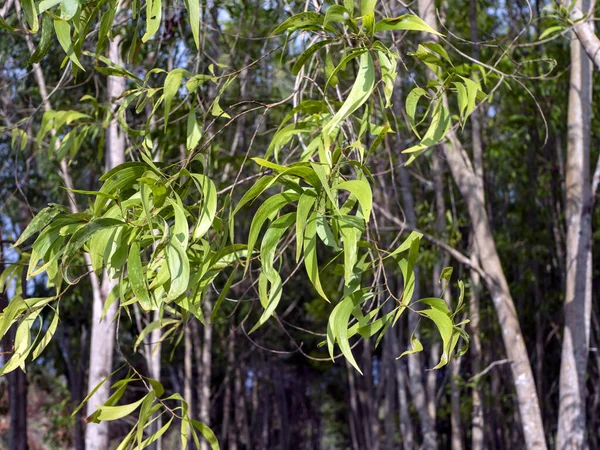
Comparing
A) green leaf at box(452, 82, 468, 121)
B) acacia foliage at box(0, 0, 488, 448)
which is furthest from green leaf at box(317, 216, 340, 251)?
green leaf at box(452, 82, 468, 121)

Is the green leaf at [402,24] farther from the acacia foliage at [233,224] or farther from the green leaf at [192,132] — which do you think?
the green leaf at [192,132]

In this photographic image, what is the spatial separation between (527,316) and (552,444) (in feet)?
11.1

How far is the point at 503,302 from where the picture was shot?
3793mm

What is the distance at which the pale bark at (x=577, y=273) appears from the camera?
3.65 metres

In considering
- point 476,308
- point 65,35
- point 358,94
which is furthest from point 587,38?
point 476,308

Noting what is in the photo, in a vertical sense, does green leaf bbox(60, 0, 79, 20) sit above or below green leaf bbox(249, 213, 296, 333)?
above

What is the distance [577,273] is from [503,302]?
1.31ft

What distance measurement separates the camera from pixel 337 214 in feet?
4.11

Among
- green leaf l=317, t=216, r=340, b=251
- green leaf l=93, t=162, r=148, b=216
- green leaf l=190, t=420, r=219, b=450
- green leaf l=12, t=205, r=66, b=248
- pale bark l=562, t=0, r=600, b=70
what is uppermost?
pale bark l=562, t=0, r=600, b=70

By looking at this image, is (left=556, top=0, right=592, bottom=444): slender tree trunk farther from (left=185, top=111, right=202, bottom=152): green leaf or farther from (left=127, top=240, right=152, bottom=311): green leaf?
(left=127, top=240, right=152, bottom=311): green leaf

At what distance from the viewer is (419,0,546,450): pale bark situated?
11.8 ft

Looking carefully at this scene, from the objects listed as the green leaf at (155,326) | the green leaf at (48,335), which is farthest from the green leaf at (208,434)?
the green leaf at (48,335)

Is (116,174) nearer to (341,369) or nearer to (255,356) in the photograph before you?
(255,356)

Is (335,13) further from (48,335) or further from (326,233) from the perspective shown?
(48,335)
